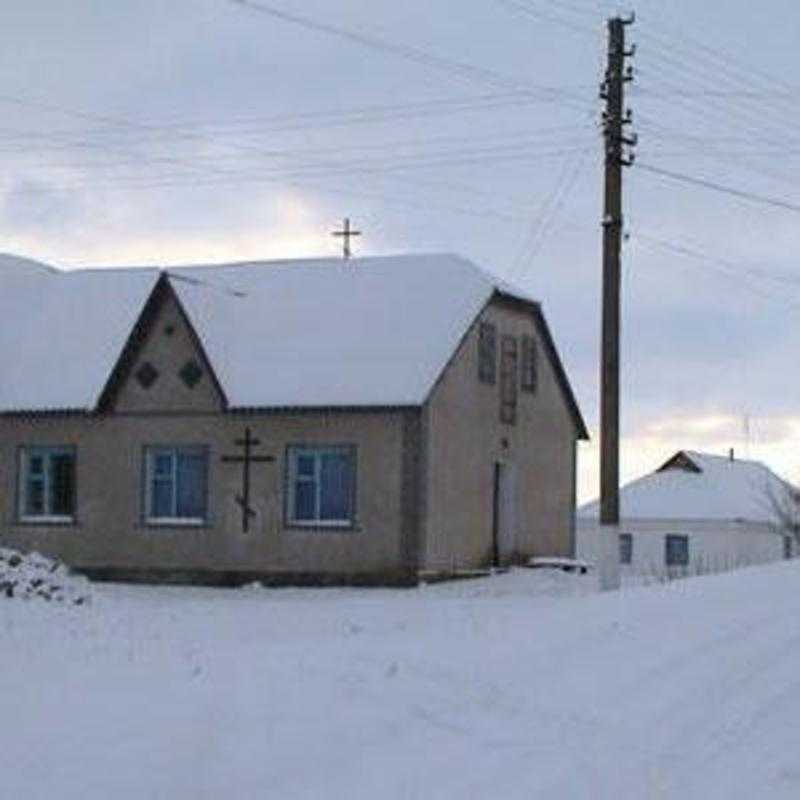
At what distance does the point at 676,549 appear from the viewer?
219 feet

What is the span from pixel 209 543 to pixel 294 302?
545cm

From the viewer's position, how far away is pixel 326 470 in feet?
110

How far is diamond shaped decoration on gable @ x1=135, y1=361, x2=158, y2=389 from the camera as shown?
1396 inches

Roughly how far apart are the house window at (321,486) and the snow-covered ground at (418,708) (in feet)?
53.4

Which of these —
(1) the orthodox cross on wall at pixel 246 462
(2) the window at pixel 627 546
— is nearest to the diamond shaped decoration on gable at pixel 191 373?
(1) the orthodox cross on wall at pixel 246 462

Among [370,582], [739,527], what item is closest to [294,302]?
[370,582]

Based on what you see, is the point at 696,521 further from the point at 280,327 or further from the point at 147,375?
the point at 147,375

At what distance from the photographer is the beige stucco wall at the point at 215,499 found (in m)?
33.1

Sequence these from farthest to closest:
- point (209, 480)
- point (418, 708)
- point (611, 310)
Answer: point (209, 480)
point (611, 310)
point (418, 708)

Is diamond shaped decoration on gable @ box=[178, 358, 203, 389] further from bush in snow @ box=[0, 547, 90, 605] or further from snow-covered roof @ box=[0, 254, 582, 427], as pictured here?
bush in snow @ box=[0, 547, 90, 605]

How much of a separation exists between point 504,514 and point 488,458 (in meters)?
1.36

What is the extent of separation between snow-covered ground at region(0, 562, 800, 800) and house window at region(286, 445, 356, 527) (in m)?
16.3

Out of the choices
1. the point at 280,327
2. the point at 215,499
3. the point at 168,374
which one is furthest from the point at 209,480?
the point at 280,327

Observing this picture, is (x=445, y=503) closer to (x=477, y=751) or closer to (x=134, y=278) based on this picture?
(x=134, y=278)
